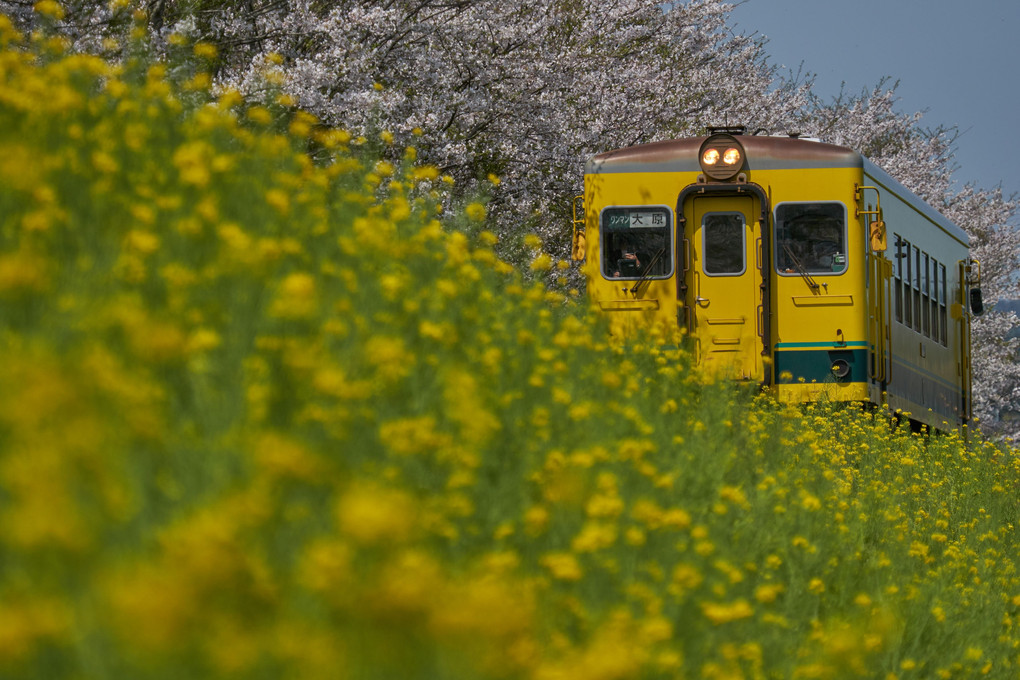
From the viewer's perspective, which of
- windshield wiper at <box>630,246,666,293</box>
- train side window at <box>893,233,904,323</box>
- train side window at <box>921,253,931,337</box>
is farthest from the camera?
train side window at <box>921,253,931,337</box>

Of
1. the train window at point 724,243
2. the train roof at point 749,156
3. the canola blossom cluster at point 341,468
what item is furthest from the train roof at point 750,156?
the canola blossom cluster at point 341,468

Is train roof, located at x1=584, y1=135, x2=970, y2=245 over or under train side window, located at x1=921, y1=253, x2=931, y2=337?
over

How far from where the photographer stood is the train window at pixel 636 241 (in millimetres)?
11773

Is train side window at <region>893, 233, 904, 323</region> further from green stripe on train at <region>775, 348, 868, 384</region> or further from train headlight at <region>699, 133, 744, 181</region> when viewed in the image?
train headlight at <region>699, 133, 744, 181</region>

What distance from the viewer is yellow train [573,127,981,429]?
11523 millimetres

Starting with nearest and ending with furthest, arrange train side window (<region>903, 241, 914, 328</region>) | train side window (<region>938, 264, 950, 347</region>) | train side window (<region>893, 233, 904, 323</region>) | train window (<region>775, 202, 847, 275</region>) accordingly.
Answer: train window (<region>775, 202, 847, 275</region>)
train side window (<region>893, 233, 904, 323</region>)
train side window (<region>903, 241, 914, 328</region>)
train side window (<region>938, 264, 950, 347</region>)

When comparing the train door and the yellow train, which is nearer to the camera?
the yellow train

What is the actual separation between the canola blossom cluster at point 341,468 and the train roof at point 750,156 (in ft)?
16.5

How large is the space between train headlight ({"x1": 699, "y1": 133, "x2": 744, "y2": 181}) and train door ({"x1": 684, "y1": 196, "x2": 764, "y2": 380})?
0.32 metres

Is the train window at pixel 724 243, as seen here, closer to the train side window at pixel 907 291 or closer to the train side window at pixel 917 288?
the train side window at pixel 907 291

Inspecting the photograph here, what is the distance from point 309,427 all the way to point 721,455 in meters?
2.85

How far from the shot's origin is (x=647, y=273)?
11.8 meters

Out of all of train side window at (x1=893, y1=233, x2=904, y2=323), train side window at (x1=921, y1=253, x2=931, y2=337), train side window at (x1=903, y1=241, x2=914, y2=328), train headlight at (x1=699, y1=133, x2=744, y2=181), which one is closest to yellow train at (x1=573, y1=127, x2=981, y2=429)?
train headlight at (x1=699, y1=133, x2=744, y2=181)

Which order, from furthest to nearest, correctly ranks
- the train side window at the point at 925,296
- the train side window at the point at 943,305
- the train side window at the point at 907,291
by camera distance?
the train side window at the point at 943,305
the train side window at the point at 925,296
the train side window at the point at 907,291
